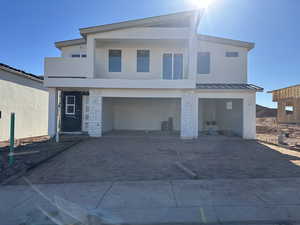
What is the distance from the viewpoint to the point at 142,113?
15359 mm

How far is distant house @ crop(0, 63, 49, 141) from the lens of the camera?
36.0 ft

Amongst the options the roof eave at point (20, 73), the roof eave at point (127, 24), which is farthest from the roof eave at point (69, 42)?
the roof eave at point (20, 73)

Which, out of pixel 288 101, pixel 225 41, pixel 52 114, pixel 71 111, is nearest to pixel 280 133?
pixel 225 41

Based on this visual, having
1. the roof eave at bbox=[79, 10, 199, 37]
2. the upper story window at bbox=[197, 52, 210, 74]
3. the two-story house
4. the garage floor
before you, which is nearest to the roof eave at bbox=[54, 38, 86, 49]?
the two-story house

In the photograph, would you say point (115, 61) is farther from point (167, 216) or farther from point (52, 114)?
point (167, 216)

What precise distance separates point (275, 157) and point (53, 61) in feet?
40.0

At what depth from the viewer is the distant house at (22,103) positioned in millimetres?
10984

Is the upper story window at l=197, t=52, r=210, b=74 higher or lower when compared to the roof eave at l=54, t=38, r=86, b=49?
lower

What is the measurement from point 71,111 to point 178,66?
770cm

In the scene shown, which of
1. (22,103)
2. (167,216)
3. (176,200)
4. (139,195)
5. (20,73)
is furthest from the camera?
(22,103)

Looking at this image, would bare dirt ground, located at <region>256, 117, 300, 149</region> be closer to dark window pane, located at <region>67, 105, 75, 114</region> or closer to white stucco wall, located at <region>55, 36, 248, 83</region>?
white stucco wall, located at <region>55, 36, 248, 83</region>

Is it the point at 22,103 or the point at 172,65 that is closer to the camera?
the point at 22,103

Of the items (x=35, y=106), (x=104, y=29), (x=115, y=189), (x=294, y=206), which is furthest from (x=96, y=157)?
(x=35, y=106)

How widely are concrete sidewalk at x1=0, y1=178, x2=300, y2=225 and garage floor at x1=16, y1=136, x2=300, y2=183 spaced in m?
0.53
